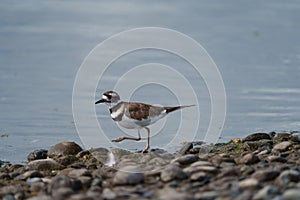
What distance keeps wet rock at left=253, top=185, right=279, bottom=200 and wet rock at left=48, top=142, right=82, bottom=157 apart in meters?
6.15

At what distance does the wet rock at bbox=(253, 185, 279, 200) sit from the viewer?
7.15 m

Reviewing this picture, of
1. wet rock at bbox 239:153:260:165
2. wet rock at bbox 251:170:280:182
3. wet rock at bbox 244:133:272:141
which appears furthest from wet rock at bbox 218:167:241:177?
wet rock at bbox 244:133:272:141

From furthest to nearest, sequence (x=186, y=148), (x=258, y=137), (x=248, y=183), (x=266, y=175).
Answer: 1. (x=258, y=137)
2. (x=186, y=148)
3. (x=266, y=175)
4. (x=248, y=183)

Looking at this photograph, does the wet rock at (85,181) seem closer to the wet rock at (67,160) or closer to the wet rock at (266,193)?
the wet rock at (266,193)

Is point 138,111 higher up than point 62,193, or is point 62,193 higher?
point 138,111

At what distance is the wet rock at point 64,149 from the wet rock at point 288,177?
569 cm

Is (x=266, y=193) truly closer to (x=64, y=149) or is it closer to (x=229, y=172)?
(x=229, y=172)

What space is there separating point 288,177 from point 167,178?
59.3 inches

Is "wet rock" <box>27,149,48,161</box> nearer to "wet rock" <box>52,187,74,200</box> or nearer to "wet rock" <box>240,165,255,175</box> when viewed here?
"wet rock" <box>52,187,74,200</box>

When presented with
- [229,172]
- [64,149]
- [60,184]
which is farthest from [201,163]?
[64,149]

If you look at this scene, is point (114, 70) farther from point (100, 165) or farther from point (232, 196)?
point (232, 196)

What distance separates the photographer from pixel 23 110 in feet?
51.7

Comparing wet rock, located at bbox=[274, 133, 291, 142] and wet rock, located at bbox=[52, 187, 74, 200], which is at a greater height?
wet rock, located at bbox=[274, 133, 291, 142]

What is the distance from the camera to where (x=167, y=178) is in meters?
8.48
